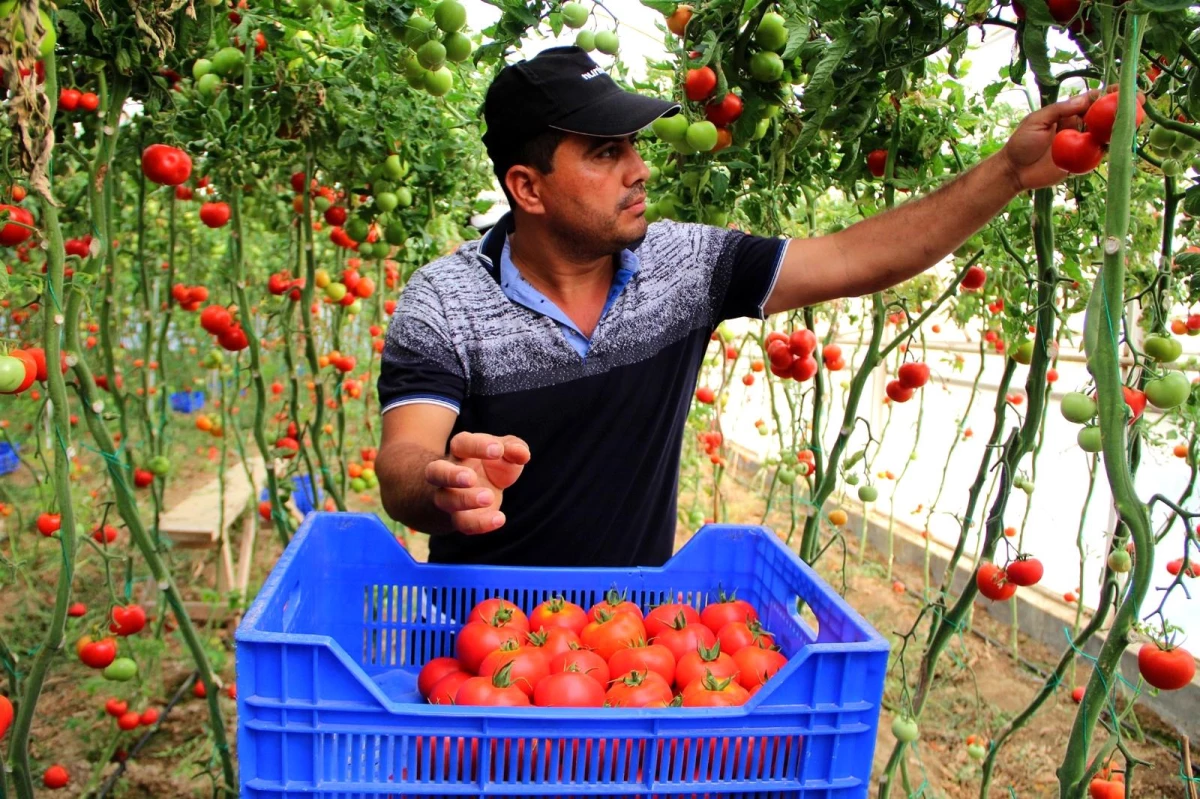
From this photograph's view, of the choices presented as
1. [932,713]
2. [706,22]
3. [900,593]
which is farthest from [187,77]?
[900,593]

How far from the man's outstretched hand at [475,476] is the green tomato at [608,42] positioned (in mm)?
1005

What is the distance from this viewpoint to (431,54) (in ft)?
5.02

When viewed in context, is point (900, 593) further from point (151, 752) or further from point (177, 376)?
point (177, 376)

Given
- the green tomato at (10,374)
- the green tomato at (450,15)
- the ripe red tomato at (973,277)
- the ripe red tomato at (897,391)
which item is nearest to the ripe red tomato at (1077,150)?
the green tomato at (450,15)

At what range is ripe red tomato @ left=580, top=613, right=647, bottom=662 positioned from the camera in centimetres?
107

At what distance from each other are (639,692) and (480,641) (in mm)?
214

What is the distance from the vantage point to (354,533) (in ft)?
3.94

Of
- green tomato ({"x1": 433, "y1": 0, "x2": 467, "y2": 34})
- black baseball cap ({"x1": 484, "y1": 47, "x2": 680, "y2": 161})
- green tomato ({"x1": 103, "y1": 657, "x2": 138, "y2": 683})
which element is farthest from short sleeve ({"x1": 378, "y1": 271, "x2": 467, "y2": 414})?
green tomato ({"x1": 103, "y1": 657, "x2": 138, "y2": 683})

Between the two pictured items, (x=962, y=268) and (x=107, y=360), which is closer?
(x=962, y=268)

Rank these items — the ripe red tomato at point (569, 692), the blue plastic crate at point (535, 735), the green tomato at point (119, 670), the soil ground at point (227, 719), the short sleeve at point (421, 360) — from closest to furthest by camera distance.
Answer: the blue plastic crate at point (535, 735)
the ripe red tomato at point (569, 692)
the short sleeve at point (421, 360)
the green tomato at point (119, 670)
the soil ground at point (227, 719)

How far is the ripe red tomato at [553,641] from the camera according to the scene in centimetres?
105

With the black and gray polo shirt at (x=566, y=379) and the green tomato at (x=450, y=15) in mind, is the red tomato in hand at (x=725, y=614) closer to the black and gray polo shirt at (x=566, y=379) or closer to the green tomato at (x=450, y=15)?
the black and gray polo shirt at (x=566, y=379)

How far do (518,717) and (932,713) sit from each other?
289 centimetres

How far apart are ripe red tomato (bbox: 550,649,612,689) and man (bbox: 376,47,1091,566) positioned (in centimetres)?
47
